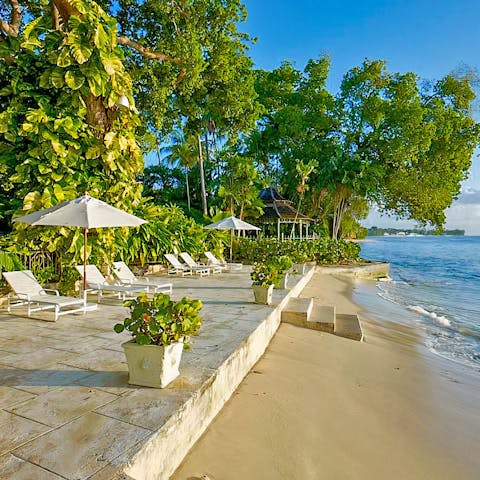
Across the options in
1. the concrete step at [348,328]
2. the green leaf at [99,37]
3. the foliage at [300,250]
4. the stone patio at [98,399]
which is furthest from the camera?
the foliage at [300,250]

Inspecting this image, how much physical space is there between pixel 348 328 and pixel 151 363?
4.84 m

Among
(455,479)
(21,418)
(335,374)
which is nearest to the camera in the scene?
(21,418)

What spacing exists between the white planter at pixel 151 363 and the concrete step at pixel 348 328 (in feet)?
14.5

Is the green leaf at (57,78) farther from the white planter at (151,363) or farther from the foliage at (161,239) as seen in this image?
the white planter at (151,363)

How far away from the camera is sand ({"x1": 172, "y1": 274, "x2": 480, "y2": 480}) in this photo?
2.97 m

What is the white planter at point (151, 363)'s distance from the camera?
3219 millimetres

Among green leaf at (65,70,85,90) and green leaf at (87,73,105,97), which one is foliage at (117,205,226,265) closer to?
green leaf at (87,73,105,97)

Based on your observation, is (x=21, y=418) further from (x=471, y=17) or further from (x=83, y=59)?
(x=471, y=17)

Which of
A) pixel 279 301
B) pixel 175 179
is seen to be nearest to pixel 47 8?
pixel 279 301

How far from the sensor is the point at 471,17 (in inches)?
413

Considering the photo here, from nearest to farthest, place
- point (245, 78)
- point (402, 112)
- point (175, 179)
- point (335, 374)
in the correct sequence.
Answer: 1. point (335, 374)
2. point (245, 78)
3. point (402, 112)
4. point (175, 179)

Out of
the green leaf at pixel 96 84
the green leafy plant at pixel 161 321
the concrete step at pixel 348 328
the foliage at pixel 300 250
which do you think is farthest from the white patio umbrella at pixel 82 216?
the foliage at pixel 300 250

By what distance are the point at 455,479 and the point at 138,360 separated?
9.16ft

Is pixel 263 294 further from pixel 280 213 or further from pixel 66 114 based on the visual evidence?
pixel 280 213
